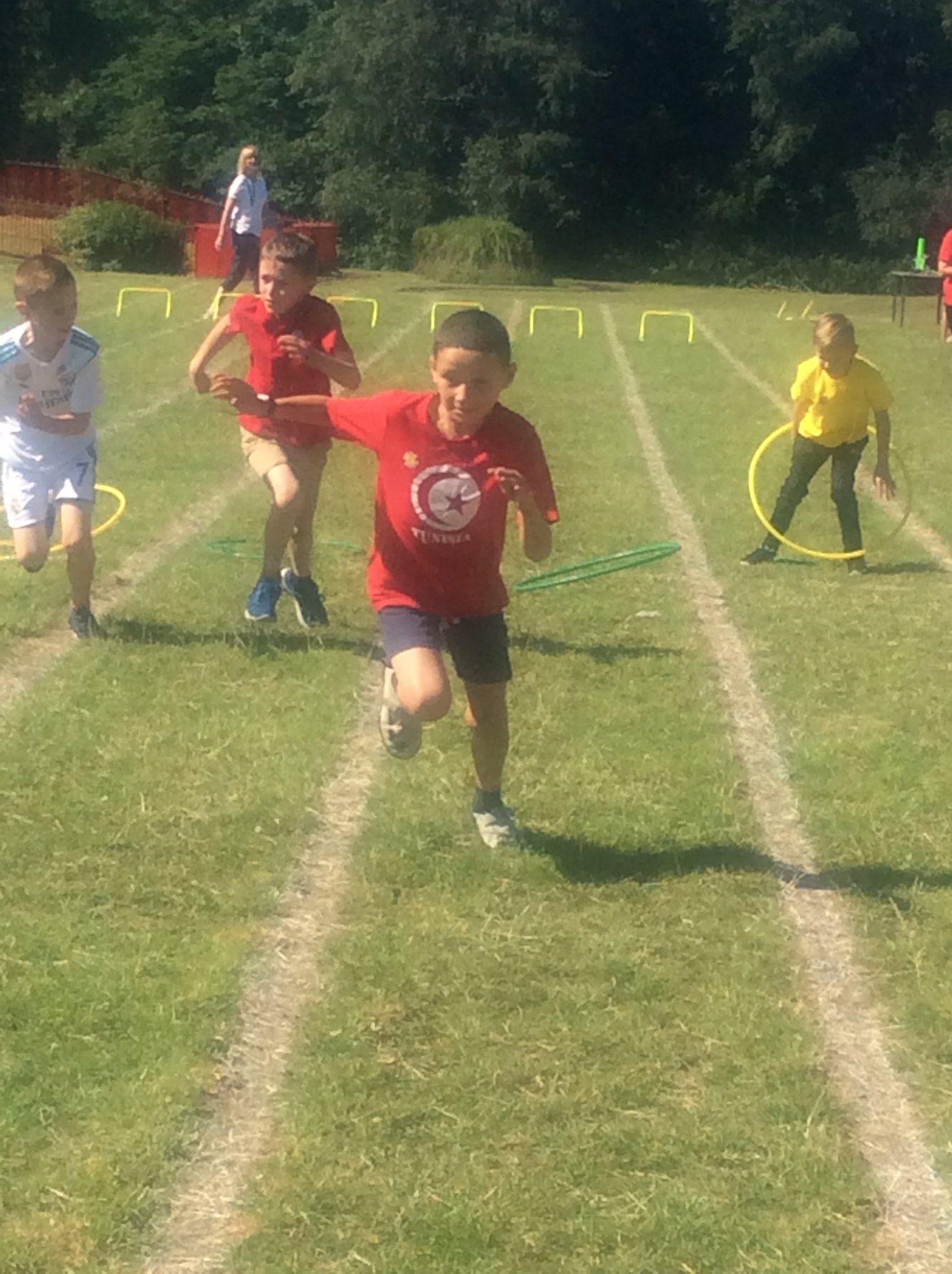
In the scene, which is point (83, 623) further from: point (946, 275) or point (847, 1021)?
point (946, 275)

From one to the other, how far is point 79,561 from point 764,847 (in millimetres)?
3596

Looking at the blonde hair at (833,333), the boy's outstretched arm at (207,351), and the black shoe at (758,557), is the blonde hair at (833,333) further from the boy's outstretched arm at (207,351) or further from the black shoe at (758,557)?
the boy's outstretched arm at (207,351)

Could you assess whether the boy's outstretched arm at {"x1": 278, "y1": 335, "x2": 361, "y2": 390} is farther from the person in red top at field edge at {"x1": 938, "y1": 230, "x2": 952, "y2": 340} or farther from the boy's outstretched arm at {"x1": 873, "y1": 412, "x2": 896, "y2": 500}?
the person in red top at field edge at {"x1": 938, "y1": 230, "x2": 952, "y2": 340}

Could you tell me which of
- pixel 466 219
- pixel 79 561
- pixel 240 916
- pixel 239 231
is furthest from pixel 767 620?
pixel 466 219

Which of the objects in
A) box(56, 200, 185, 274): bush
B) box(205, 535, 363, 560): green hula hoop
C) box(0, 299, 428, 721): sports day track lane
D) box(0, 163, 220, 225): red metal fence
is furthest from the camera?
box(0, 163, 220, 225): red metal fence

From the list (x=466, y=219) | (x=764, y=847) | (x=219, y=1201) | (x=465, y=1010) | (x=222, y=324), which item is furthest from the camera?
(x=466, y=219)

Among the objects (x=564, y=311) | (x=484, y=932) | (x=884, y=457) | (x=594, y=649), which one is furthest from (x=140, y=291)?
(x=484, y=932)

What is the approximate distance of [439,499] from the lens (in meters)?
5.39

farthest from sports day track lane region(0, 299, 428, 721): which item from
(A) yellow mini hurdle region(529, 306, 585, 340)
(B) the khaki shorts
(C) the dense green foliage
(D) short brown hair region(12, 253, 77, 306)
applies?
(C) the dense green foliage

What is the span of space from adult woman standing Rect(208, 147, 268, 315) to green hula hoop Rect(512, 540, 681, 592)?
16929mm

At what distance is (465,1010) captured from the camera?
4.50 metres

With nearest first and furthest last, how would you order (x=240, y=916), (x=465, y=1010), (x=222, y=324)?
(x=465, y=1010), (x=240, y=916), (x=222, y=324)

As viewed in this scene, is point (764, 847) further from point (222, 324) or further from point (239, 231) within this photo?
point (239, 231)

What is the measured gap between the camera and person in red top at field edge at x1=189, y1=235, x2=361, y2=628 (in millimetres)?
7742
